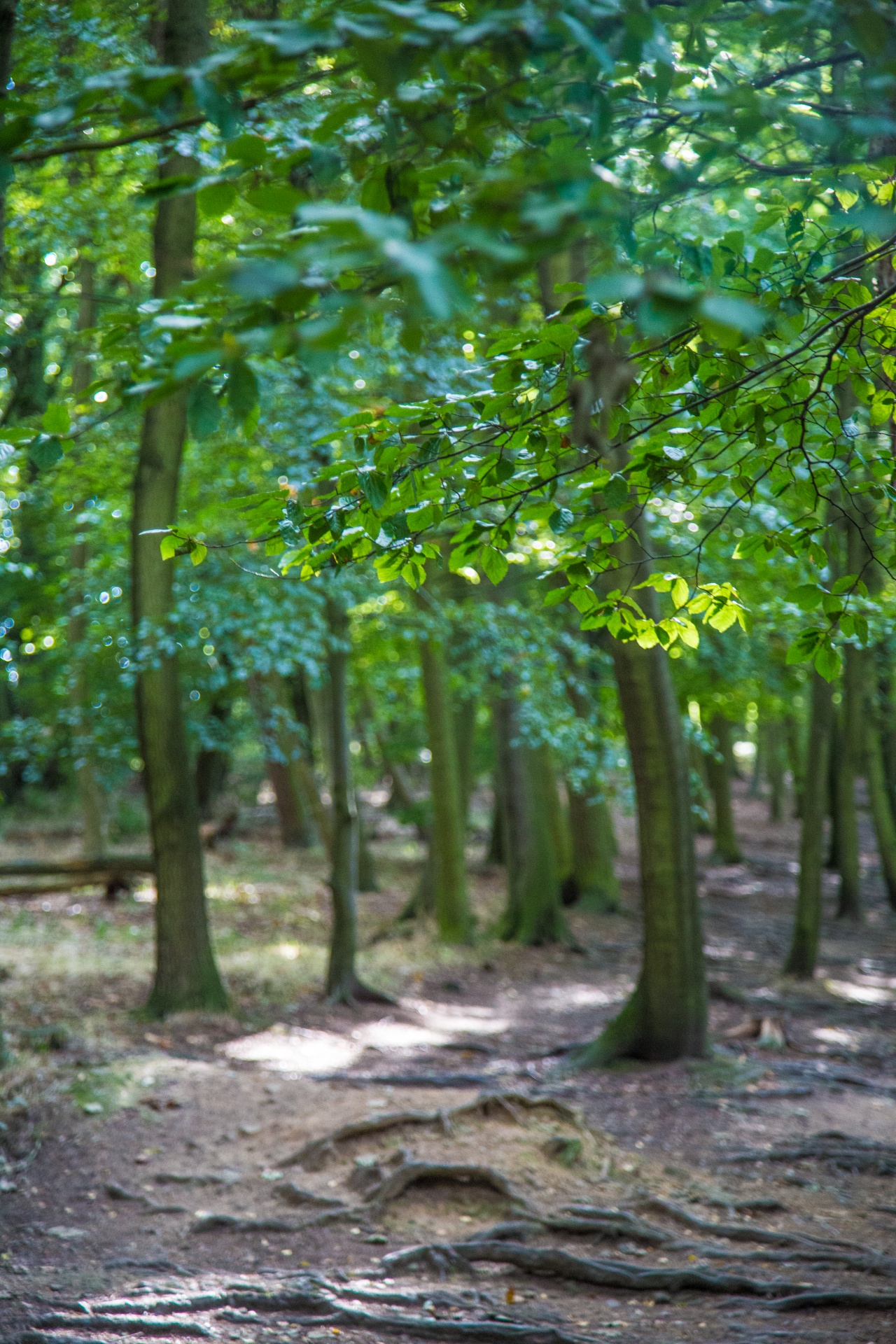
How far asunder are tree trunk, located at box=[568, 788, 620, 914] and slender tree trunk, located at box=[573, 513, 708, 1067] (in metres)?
8.46

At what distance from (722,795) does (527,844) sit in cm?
854

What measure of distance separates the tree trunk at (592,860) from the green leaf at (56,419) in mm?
14704

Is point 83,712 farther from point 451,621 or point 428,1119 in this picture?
point 428,1119

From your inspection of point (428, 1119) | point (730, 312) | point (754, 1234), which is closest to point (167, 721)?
point (428, 1119)

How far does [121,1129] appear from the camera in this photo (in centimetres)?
633

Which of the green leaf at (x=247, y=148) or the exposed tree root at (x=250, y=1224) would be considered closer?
the green leaf at (x=247, y=148)

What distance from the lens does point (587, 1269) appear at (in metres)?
4.89

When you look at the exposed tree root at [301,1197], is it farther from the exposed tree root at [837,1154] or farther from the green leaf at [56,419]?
the green leaf at [56,419]

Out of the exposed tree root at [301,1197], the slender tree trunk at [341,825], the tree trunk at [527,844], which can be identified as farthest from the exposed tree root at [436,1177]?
the tree trunk at [527,844]

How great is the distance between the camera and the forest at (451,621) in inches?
89.2

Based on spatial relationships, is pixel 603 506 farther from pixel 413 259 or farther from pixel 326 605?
pixel 326 605

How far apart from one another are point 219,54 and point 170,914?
806 centimetres

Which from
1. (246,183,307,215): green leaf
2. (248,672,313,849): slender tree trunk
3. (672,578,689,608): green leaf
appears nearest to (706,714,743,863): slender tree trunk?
(248,672,313,849): slender tree trunk

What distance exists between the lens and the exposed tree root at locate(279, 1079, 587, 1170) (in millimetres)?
6094
